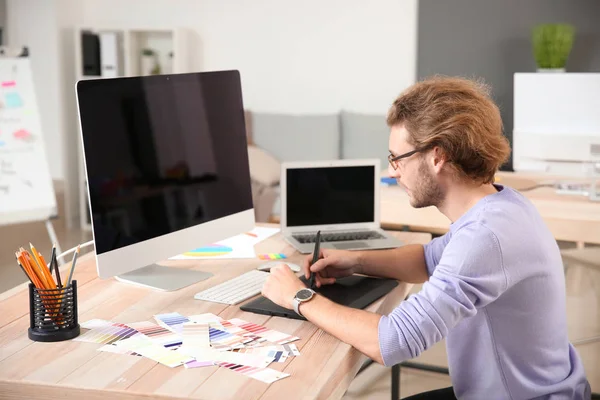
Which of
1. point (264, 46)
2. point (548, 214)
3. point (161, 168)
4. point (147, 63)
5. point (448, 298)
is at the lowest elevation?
point (548, 214)

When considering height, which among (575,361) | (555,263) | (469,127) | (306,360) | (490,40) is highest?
(490,40)

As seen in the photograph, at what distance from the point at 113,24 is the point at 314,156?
1.96 m

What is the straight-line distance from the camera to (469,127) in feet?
5.02

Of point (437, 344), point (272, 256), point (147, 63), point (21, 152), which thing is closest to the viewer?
point (272, 256)

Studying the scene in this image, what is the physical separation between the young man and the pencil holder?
0.42 meters

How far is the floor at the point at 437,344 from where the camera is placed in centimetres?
300

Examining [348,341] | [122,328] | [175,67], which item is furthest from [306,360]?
[175,67]

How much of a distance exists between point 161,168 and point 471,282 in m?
0.80

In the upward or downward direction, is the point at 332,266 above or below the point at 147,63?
below

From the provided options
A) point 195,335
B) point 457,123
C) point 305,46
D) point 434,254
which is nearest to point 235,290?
point 195,335

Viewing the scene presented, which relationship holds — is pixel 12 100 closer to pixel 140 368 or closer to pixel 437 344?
pixel 437 344

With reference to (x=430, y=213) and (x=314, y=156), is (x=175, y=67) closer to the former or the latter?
(x=314, y=156)

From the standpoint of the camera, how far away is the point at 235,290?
1.79 meters

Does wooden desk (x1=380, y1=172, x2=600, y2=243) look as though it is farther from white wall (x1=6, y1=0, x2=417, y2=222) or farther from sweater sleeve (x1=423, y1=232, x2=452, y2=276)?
white wall (x1=6, y1=0, x2=417, y2=222)
